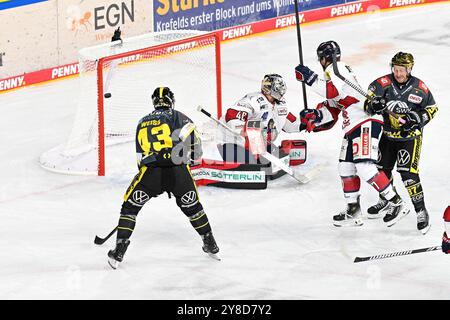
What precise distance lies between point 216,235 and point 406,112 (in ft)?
6.05

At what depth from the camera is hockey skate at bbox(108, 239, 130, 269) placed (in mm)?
9672

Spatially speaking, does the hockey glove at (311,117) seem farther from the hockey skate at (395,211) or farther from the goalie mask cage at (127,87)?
the goalie mask cage at (127,87)

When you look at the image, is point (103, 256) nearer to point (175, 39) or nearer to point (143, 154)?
point (143, 154)

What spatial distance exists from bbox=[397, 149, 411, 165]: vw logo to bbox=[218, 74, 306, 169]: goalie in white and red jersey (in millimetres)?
1591

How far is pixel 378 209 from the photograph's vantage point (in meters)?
11.0

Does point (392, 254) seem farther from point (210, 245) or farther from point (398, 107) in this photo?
point (210, 245)

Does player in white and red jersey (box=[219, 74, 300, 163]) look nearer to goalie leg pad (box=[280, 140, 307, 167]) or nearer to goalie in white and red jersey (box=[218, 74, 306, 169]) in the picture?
goalie in white and red jersey (box=[218, 74, 306, 169])

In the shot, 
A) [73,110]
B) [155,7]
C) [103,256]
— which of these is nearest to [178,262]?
[103,256]

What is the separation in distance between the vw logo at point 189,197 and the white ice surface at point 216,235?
548mm

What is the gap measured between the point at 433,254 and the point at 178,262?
6.57ft

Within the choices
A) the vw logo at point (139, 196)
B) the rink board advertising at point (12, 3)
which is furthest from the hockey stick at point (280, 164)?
the rink board advertising at point (12, 3)

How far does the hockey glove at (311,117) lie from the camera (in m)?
11.2

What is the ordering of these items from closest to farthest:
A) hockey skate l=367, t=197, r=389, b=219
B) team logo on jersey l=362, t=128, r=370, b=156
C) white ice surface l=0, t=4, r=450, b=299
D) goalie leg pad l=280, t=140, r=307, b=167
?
1. white ice surface l=0, t=4, r=450, b=299
2. team logo on jersey l=362, t=128, r=370, b=156
3. hockey skate l=367, t=197, r=389, b=219
4. goalie leg pad l=280, t=140, r=307, b=167

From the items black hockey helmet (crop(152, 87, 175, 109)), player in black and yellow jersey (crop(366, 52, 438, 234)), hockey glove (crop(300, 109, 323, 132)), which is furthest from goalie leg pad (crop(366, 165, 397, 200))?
black hockey helmet (crop(152, 87, 175, 109))
